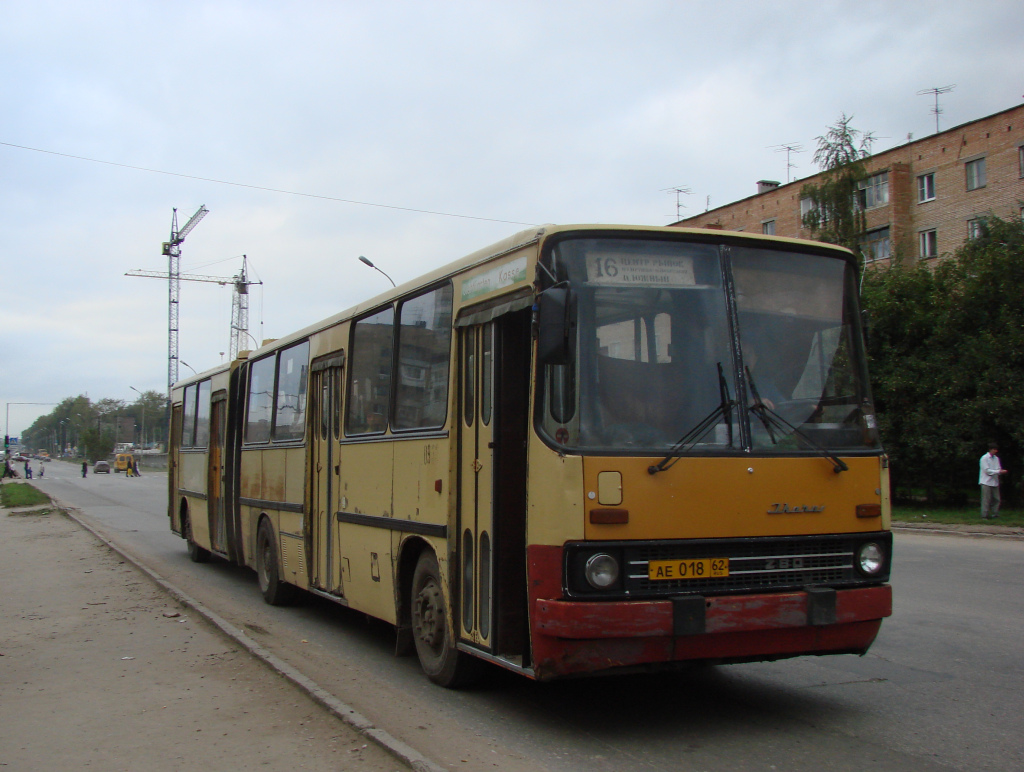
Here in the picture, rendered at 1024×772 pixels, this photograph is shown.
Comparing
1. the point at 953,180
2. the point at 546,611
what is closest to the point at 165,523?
the point at 546,611

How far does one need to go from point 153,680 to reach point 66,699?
67cm

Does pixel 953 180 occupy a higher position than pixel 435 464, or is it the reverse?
pixel 953 180

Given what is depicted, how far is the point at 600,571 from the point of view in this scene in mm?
5371

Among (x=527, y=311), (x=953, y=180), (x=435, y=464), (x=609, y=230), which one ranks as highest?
(x=953, y=180)

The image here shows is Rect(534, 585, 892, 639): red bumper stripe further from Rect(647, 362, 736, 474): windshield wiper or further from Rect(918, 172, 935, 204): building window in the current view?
Rect(918, 172, 935, 204): building window

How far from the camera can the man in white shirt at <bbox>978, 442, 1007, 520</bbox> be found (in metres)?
21.6

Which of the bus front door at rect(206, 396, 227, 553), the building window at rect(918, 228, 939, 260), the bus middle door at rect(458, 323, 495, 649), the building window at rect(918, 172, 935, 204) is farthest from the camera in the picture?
the building window at rect(918, 228, 939, 260)

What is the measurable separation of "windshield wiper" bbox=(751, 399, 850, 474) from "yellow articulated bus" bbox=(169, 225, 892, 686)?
0.01m

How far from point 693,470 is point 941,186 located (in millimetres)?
41968

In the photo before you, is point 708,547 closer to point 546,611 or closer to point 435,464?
point 546,611

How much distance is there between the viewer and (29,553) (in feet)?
61.3

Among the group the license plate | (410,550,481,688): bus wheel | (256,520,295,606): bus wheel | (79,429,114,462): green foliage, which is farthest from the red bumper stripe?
(79,429,114,462): green foliage

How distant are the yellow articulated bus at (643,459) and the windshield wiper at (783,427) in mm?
13

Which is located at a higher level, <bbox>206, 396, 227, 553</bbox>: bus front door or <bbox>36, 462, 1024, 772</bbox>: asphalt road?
<bbox>206, 396, 227, 553</bbox>: bus front door
